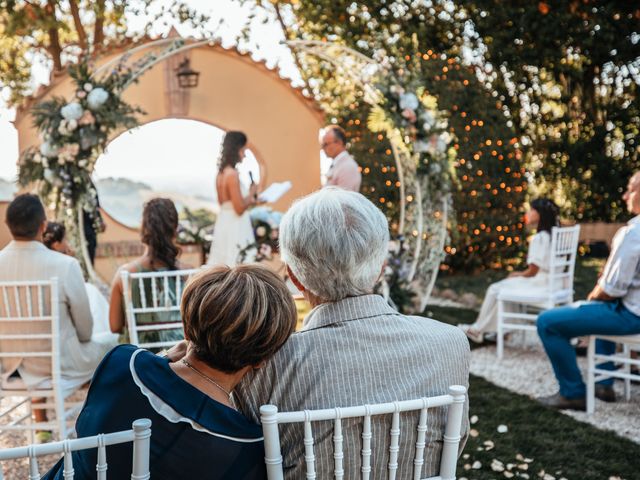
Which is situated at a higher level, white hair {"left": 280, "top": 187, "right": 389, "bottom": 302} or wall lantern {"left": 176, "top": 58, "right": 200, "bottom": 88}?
wall lantern {"left": 176, "top": 58, "right": 200, "bottom": 88}

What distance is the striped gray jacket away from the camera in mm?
1554

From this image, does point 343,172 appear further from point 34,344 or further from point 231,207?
point 34,344

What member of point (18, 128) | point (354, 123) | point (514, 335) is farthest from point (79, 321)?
point (354, 123)

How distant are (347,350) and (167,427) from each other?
43 cm

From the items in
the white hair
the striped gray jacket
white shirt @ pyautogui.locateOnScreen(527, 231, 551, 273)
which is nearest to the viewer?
the striped gray jacket

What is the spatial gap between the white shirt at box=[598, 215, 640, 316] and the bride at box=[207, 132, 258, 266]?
3.06 meters

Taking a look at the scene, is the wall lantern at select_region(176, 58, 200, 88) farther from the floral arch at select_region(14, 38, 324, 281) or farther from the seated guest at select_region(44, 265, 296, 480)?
the seated guest at select_region(44, 265, 296, 480)

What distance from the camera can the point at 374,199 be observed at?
29.9 ft

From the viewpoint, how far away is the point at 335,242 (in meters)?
1.70

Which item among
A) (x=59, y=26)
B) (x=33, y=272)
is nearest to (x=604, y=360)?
(x=33, y=272)

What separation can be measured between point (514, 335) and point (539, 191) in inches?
227

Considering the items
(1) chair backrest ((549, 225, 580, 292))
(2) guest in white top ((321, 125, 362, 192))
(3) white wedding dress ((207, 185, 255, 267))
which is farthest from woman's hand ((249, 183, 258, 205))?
(1) chair backrest ((549, 225, 580, 292))

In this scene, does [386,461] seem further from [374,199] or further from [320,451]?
[374,199]

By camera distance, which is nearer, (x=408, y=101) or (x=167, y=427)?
(x=167, y=427)
